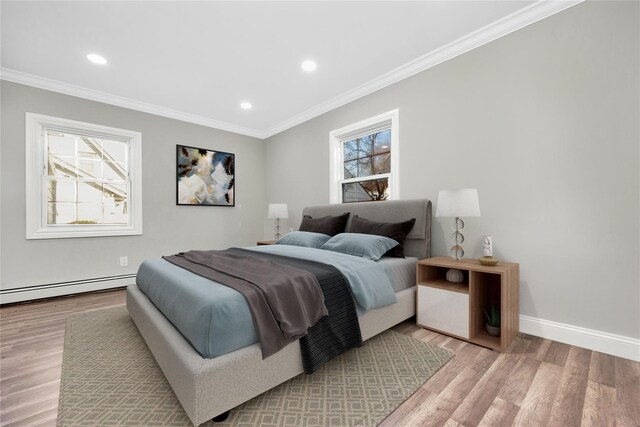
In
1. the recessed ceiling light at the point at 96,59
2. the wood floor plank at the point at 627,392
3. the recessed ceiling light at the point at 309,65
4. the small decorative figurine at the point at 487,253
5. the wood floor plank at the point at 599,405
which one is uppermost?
the recessed ceiling light at the point at 309,65

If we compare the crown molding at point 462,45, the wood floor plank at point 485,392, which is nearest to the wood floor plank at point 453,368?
the wood floor plank at point 485,392

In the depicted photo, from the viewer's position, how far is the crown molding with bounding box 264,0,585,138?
2.12 metres

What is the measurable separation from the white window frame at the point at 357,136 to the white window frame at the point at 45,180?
109 inches

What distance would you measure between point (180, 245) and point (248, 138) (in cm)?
224

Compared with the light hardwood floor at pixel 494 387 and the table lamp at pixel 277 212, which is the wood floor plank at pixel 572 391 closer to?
the light hardwood floor at pixel 494 387

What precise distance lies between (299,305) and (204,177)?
12.0 feet

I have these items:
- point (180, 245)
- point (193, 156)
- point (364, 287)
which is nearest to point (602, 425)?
point (364, 287)

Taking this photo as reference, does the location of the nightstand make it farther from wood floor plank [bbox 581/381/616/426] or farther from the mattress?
wood floor plank [bbox 581/381/616/426]

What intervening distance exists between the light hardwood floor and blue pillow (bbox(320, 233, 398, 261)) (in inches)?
28.7

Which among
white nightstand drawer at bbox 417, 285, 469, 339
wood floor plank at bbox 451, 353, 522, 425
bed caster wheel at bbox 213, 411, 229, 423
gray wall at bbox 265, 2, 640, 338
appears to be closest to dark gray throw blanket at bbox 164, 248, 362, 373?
bed caster wheel at bbox 213, 411, 229, 423

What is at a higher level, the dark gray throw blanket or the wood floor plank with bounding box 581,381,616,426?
the dark gray throw blanket

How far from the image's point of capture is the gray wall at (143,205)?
3.08 m

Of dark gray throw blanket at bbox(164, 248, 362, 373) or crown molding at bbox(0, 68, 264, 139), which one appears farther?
crown molding at bbox(0, 68, 264, 139)

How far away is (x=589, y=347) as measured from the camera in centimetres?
195
